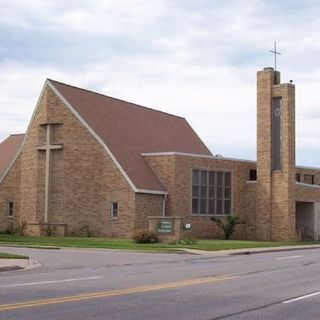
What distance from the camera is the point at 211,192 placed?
160 ft

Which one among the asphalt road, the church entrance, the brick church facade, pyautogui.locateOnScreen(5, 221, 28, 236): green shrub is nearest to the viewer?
the asphalt road

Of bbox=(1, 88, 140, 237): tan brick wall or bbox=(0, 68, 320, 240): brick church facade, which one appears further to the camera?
bbox=(0, 68, 320, 240): brick church facade

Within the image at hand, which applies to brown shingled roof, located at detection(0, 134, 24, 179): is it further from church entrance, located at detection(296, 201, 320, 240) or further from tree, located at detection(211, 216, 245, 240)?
church entrance, located at detection(296, 201, 320, 240)

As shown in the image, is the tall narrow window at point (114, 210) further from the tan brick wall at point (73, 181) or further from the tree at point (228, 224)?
the tree at point (228, 224)

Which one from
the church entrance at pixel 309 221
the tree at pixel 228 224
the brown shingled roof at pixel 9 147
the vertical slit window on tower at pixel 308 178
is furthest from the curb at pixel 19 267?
the brown shingled roof at pixel 9 147

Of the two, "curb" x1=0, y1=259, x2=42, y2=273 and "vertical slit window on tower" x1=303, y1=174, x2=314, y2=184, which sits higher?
"vertical slit window on tower" x1=303, y1=174, x2=314, y2=184

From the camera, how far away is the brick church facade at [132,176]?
45.6 m

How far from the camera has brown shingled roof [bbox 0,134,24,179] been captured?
61469 millimetres

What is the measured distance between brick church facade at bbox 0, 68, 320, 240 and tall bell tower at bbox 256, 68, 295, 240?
7 centimetres

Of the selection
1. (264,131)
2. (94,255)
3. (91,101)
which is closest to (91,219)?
(91,101)

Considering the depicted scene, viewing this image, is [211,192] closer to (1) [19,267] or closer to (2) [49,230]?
(2) [49,230]

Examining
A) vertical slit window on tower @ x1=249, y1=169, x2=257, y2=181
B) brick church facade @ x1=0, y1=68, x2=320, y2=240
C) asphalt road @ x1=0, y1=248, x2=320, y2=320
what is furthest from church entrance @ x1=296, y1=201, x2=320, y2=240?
asphalt road @ x1=0, y1=248, x2=320, y2=320

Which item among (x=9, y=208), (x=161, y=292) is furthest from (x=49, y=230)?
(x=161, y=292)

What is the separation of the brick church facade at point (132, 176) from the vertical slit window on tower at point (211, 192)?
2.7 inches
